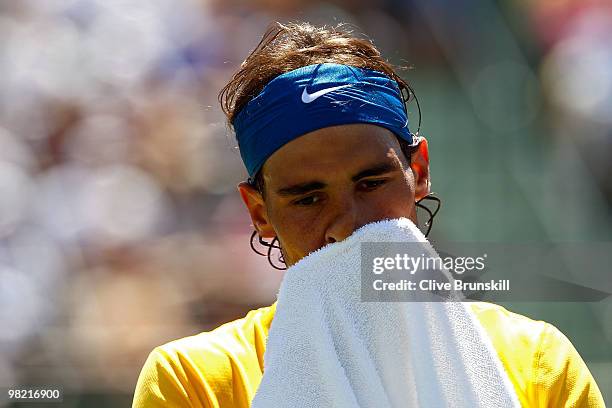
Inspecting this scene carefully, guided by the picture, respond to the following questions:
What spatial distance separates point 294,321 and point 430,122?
2836 mm

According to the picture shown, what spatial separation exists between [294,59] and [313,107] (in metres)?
0.18

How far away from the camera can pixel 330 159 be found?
5.24 ft

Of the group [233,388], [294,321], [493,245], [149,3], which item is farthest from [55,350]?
[294,321]

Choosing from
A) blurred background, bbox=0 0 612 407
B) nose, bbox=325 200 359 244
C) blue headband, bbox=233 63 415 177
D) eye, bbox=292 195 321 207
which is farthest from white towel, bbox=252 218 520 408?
blurred background, bbox=0 0 612 407

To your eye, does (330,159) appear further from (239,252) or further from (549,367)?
(239,252)

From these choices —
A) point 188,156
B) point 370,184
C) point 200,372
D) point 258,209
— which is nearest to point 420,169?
point 370,184

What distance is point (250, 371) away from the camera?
1.65 metres

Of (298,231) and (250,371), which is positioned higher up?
(298,231)

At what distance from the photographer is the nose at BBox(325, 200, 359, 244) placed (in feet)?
5.05

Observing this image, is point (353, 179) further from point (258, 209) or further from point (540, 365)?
point (540, 365)

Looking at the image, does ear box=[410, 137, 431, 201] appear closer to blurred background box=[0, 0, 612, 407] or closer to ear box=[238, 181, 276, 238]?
ear box=[238, 181, 276, 238]

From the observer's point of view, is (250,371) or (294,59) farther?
(294,59)

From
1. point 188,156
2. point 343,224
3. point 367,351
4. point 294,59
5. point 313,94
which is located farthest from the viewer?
point 188,156

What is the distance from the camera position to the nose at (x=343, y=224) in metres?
1.54
